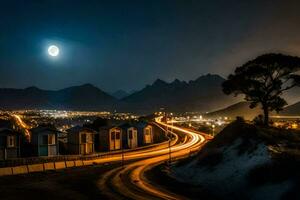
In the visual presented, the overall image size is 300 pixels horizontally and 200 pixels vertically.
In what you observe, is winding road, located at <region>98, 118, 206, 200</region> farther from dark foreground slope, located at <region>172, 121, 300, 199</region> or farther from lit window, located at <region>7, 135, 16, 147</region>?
lit window, located at <region>7, 135, 16, 147</region>

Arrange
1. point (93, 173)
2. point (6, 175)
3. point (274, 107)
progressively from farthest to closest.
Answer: point (274, 107) < point (93, 173) < point (6, 175)

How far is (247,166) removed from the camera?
145 feet

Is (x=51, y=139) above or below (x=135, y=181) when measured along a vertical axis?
above

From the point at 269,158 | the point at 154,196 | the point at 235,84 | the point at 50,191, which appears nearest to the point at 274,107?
the point at 235,84

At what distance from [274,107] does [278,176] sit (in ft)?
107

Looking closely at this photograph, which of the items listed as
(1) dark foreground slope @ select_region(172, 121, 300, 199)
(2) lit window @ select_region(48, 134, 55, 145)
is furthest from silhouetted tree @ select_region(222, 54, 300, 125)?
(2) lit window @ select_region(48, 134, 55, 145)

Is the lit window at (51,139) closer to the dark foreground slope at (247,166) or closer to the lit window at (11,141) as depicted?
the lit window at (11,141)

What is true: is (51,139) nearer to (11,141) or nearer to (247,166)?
(11,141)

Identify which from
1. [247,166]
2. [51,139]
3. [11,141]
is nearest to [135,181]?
[247,166]

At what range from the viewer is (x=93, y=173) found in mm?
53469

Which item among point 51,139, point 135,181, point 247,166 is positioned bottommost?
point 135,181

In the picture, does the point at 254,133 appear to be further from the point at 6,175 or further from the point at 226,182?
the point at 6,175

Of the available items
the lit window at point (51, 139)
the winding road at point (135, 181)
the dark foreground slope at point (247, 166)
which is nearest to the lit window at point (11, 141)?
the lit window at point (51, 139)

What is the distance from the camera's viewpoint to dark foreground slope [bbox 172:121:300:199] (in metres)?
37.6
